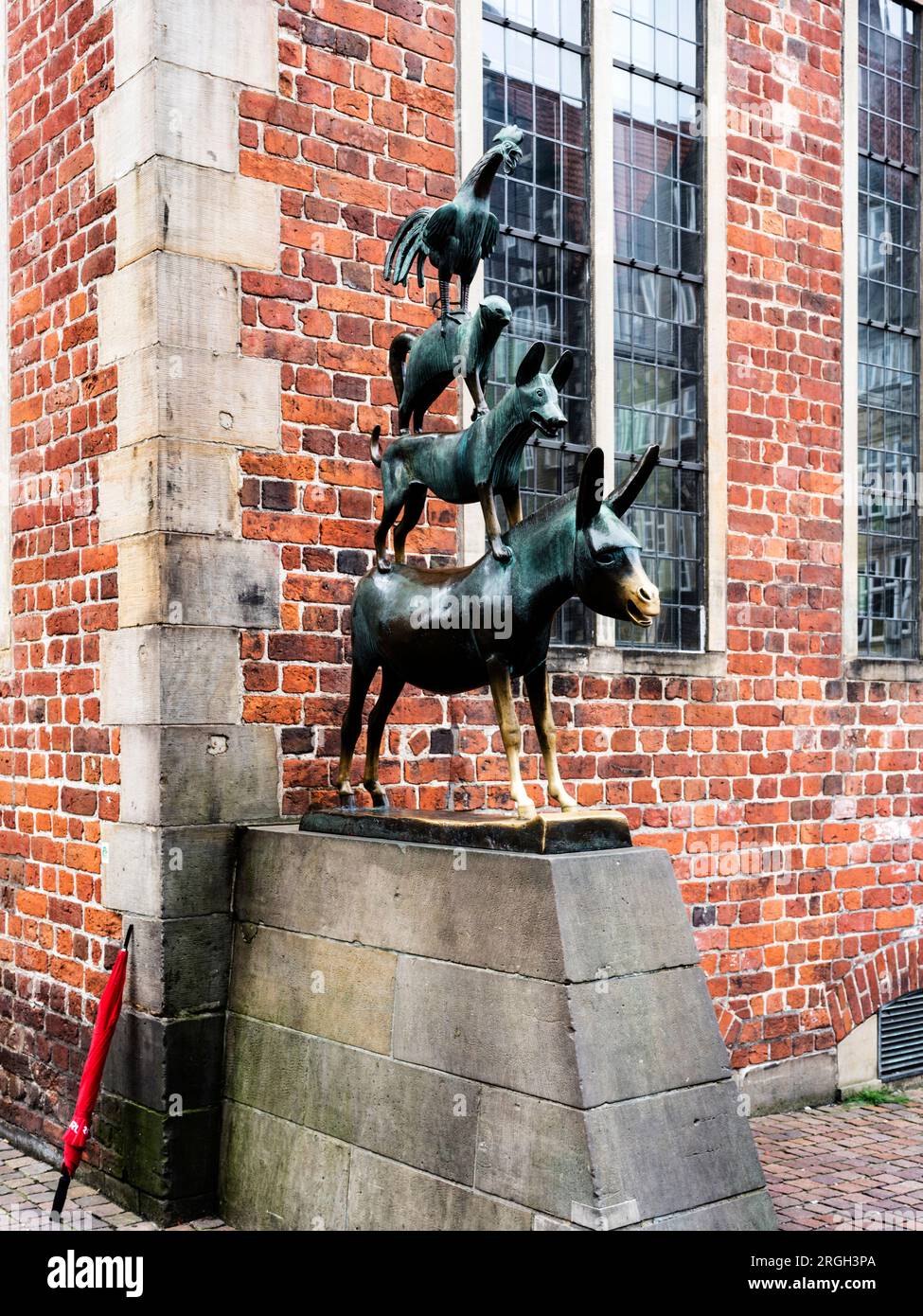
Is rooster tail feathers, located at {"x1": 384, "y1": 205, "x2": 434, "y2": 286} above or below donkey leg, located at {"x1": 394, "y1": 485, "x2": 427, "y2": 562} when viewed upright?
above

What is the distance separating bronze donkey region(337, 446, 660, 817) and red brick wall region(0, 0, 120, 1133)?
147 cm

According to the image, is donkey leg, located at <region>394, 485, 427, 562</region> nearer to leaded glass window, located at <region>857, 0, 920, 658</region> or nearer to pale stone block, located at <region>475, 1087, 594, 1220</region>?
pale stone block, located at <region>475, 1087, 594, 1220</region>

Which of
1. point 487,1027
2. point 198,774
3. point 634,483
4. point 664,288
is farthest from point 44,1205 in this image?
point 664,288

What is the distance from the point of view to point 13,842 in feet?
21.5

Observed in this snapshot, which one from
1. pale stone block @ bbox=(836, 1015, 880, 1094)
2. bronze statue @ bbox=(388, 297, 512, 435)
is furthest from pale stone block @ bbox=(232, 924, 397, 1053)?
pale stone block @ bbox=(836, 1015, 880, 1094)

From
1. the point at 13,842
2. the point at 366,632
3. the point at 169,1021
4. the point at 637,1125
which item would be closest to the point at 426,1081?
the point at 637,1125

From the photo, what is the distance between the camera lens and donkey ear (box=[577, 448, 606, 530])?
4.12 meters

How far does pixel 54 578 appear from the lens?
6.17 metres

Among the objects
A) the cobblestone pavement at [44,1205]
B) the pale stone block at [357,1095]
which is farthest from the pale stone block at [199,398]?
the cobblestone pavement at [44,1205]

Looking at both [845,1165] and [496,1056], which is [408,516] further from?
[845,1165]

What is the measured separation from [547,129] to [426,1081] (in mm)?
4649

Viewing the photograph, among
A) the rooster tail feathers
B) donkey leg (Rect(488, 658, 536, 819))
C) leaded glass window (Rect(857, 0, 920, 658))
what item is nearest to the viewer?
donkey leg (Rect(488, 658, 536, 819))

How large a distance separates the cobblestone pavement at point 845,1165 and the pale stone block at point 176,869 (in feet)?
8.16

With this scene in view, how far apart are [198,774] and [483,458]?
5.60 ft
